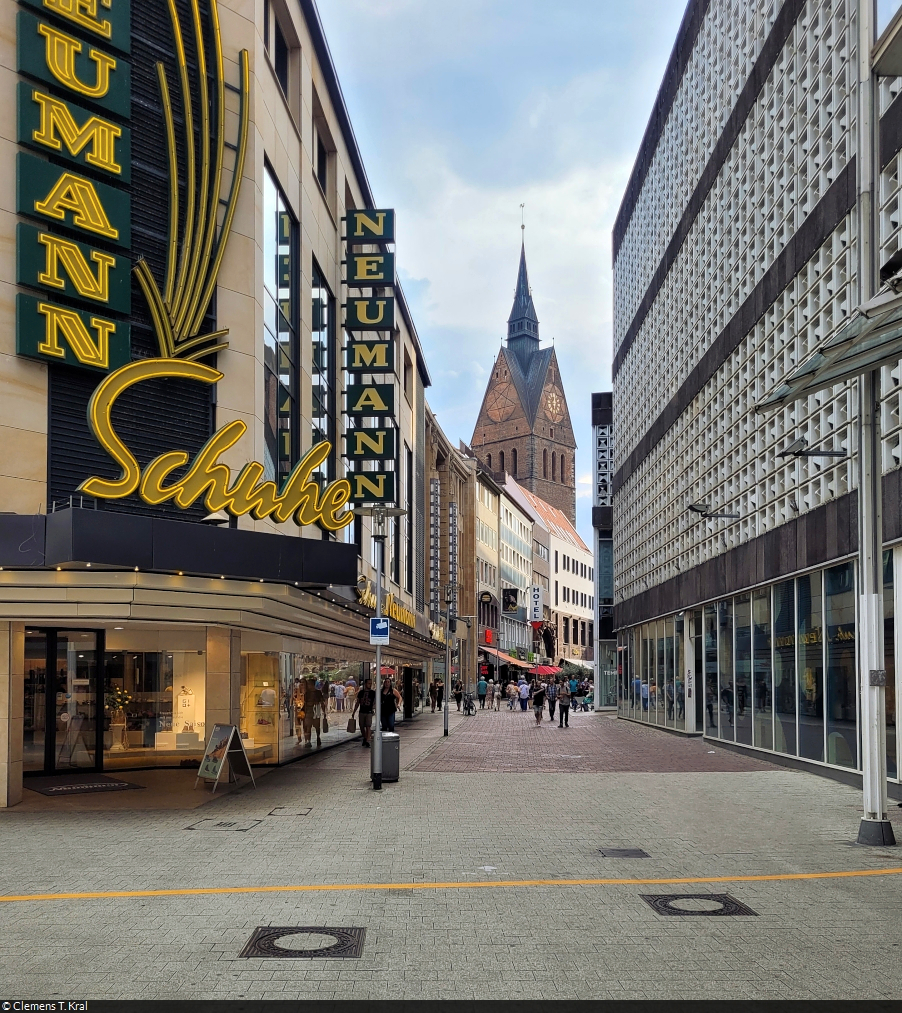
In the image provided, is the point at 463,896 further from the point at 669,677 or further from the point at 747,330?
the point at 669,677

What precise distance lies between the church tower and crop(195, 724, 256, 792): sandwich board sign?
141m

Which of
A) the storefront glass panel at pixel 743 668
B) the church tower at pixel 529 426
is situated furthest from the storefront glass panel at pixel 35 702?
the church tower at pixel 529 426

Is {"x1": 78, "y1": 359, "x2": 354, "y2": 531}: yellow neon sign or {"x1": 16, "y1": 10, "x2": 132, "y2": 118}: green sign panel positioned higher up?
{"x1": 16, "y1": 10, "x2": 132, "y2": 118}: green sign panel

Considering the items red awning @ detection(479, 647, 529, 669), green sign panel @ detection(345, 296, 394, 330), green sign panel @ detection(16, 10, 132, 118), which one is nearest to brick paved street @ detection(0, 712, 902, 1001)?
green sign panel @ detection(16, 10, 132, 118)

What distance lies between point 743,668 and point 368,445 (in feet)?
34.8

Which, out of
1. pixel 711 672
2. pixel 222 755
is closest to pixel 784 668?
pixel 711 672

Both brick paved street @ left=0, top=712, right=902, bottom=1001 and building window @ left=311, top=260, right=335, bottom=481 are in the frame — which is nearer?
brick paved street @ left=0, top=712, right=902, bottom=1001

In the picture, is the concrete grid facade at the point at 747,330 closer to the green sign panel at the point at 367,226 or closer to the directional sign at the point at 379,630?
the directional sign at the point at 379,630

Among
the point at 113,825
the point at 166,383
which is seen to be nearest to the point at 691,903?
the point at 113,825

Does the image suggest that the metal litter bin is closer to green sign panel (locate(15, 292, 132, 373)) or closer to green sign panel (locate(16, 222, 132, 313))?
green sign panel (locate(15, 292, 132, 373))

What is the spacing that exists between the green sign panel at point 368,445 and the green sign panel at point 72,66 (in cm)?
1131

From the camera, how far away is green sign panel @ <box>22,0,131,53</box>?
665 inches

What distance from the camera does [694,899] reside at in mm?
9609

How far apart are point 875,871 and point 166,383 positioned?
42.1 feet
